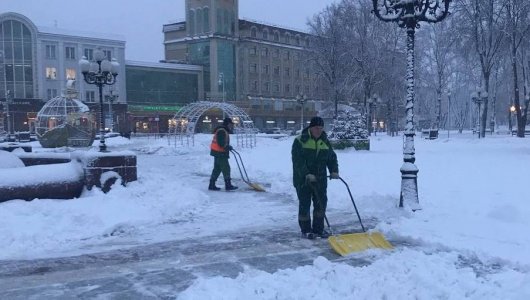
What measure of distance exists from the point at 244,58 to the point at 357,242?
71.3 meters

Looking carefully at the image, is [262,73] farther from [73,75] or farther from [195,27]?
[73,75]

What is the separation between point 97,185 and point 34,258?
149 inches

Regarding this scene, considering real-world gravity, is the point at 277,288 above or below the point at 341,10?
below

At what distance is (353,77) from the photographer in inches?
1710

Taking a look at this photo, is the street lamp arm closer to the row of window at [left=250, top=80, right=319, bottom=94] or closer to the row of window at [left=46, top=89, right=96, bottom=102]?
the row of window at [left=46, top=89, right=96, bottom=102]

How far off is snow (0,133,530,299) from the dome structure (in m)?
19.4

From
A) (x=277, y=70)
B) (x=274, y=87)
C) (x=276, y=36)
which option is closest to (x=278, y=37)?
(x=276, y=36)

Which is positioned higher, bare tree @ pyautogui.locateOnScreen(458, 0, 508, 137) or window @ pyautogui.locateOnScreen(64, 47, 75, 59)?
window @ pyautogui.locateOnScreen(64, 47, 75, 59)

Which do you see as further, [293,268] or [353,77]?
[353,77]

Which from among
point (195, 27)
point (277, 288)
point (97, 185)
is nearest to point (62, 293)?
point (277, 288)

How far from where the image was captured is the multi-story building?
241ft

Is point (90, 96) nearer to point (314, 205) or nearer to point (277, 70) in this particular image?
point (277, 70)

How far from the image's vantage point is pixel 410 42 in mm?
9336

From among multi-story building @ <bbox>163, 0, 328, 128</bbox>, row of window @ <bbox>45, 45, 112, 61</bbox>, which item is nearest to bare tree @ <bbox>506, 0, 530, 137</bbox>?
multi-story building @ <bbox>163, 0, 328, 128</bbox>
